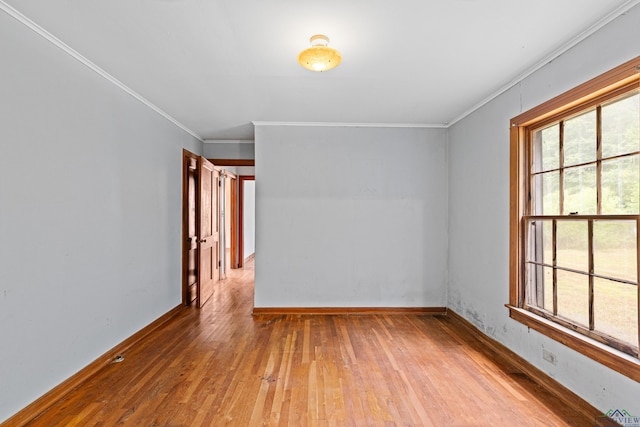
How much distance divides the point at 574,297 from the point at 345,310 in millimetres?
2389

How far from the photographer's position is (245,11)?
5.89ft

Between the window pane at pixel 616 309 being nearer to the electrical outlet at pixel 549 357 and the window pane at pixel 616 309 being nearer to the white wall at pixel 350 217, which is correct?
the electrical outlet at pixel 549 357

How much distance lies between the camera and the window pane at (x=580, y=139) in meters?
2.09

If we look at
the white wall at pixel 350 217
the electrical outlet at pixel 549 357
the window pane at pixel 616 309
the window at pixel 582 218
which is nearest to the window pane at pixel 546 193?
the window at pixel 582 218

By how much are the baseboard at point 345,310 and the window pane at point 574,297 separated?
1821 mm

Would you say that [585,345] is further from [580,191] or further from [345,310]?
[345,310]

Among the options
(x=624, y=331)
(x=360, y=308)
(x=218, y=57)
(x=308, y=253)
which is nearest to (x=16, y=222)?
(x=218, y=57)

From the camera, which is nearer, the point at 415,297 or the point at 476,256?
the point at 476,256

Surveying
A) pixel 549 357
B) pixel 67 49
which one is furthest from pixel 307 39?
pixel 549 357

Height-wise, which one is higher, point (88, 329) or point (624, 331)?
point (624, 331)

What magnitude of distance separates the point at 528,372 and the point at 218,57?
3.38 metres

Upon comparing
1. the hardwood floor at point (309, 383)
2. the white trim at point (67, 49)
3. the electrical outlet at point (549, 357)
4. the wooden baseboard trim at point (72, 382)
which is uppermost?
the white trim at point (67, 49)

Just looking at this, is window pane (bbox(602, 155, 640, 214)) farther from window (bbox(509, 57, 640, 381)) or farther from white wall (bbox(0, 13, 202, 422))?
white wall (bbox(0, 13, 202, 422))

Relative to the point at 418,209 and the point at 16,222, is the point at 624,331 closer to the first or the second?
the point at 418,209
